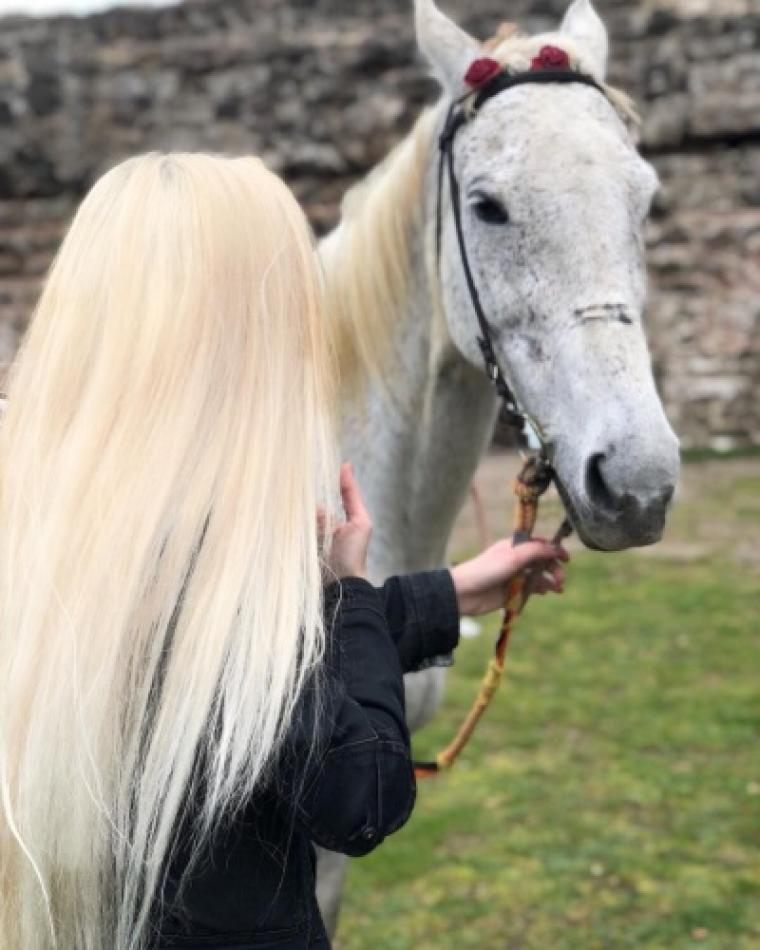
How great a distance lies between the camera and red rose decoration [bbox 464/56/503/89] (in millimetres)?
2057

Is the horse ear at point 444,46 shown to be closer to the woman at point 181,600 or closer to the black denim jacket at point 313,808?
the woman at point 181,600

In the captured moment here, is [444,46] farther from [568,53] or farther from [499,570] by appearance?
[499,570]

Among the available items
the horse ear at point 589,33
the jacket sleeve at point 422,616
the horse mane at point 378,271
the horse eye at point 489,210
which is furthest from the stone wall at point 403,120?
the jacket sleeve at point 422,616

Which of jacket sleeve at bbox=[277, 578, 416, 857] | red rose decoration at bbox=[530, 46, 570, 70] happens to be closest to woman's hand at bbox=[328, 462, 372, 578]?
jacket sleeve at bbox=[277, 578, 416, 857]

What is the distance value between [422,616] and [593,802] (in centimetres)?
263

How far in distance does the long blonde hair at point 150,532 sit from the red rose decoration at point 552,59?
0.83m

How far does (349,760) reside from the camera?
1.19 m

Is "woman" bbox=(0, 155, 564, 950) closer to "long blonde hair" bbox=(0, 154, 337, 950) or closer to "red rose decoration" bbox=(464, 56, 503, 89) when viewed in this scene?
"long blonde hair" bbox=(0, 154, 337, 950)

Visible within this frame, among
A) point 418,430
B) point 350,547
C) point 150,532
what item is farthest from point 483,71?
point 150,532

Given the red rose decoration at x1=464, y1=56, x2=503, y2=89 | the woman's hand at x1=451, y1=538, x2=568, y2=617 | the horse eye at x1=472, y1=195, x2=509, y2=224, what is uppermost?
the red rose decoration at x1=464, y1=56, x2=503, y2=89

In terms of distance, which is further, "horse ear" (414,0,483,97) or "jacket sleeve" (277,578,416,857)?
"horse ear" (414,0,483,97)

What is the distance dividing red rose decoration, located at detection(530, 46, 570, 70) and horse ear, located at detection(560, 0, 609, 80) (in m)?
0.08

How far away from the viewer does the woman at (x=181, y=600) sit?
119 cm

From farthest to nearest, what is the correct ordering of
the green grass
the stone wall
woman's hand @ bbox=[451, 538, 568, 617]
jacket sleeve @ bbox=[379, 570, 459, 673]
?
the stone wall < the green grass < woman's hand @ bbox=[451, 538, 568, 617] < jacket sleeve @ bbox=[379, 570, 459, 673]
